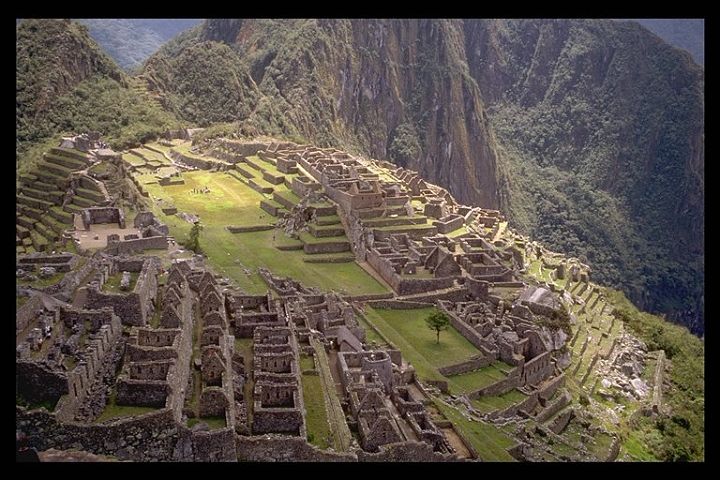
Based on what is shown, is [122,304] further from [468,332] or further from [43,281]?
[468,332]

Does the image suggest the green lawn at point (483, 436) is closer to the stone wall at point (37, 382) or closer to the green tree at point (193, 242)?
the stone wall at point (37, 382)

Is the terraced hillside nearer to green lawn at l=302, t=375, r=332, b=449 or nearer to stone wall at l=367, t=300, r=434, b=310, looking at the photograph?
stone wall at l=367, t=300, r=434, b=310

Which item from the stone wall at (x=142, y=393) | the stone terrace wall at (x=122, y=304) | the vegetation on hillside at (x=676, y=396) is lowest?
the vegetation on hillside at (x=676, y=396)

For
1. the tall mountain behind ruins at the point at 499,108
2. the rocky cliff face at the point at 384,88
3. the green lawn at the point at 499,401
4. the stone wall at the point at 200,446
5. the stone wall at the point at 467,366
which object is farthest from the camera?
the rocky cliff face at the point at 384,88

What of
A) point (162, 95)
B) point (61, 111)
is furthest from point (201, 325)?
point (162, 95)

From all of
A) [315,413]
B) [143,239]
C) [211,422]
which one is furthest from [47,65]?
[211,422]

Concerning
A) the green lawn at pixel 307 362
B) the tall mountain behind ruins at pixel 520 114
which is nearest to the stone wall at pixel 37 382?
the green lawn at pixel 307 362

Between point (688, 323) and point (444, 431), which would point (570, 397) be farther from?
point (688, 323)
